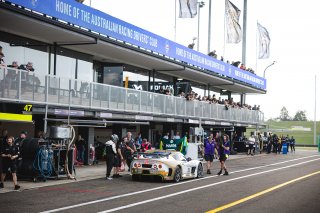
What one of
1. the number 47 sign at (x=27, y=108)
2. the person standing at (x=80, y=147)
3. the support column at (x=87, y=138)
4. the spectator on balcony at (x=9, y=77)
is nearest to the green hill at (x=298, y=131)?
the support column at (x=87, y=138)

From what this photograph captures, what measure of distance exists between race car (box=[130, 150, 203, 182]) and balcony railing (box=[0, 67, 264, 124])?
4311mm

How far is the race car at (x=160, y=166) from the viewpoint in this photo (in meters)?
18.8

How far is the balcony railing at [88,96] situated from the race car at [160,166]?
4311 millimetres

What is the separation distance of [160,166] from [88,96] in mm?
6613

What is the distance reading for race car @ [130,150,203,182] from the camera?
1877cm

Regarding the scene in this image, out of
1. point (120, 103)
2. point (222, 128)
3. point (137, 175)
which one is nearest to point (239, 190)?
point (137, 175)

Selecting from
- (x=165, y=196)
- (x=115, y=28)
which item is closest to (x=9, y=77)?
(x=165, y=196)

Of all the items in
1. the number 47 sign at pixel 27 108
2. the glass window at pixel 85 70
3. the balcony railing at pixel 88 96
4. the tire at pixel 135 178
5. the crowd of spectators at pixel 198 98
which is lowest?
the tire at pixel 135 178

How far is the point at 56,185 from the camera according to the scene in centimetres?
1736

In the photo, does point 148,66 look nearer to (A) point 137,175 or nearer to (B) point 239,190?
(A) point 137,175

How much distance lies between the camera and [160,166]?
1880 centimetres

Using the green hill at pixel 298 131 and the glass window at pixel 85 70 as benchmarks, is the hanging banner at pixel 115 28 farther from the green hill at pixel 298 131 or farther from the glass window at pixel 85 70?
the green hill at pixel 298 131

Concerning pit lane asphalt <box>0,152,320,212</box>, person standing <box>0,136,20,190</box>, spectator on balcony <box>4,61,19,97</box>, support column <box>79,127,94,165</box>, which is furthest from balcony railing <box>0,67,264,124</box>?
pit lane asphalt <box>0,152,320,212</box>

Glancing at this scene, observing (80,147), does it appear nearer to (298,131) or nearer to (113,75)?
(113,75)
